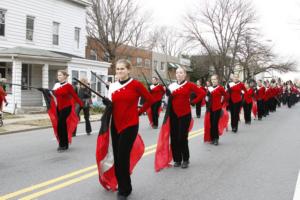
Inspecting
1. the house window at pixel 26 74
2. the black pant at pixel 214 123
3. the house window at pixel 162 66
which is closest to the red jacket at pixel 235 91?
the black pant at pixel 214 123

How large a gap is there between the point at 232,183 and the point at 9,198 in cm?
334

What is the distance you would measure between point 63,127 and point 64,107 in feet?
1.56

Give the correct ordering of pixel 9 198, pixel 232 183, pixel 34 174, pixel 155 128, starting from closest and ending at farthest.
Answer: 1. pixel 9 198
2. pixel 232 183
3. pixel 34 174
4. pixel 155 128

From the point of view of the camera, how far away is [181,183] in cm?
647

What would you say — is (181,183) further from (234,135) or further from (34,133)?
(34,133)

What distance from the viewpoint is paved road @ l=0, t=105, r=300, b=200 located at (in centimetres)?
584

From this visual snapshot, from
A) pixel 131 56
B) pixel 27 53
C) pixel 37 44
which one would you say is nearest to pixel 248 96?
pixel 27 53

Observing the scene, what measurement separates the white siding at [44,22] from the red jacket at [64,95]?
14.5 meters

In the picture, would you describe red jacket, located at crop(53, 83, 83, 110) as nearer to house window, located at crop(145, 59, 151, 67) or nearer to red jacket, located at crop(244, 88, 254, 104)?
red jacket, located at crop(244, 88, 254, 104)

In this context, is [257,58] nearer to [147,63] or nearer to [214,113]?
[147,63]

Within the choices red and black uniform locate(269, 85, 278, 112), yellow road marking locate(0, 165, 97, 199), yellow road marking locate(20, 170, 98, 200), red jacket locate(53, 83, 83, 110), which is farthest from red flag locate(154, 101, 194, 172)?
red and black uniform locate(269, 85, 278, 112)

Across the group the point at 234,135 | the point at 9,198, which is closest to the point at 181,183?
the point at 9,198

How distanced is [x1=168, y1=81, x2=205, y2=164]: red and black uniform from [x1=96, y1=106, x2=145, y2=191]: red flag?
1965 mm

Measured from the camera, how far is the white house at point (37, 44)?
73.3 feet
